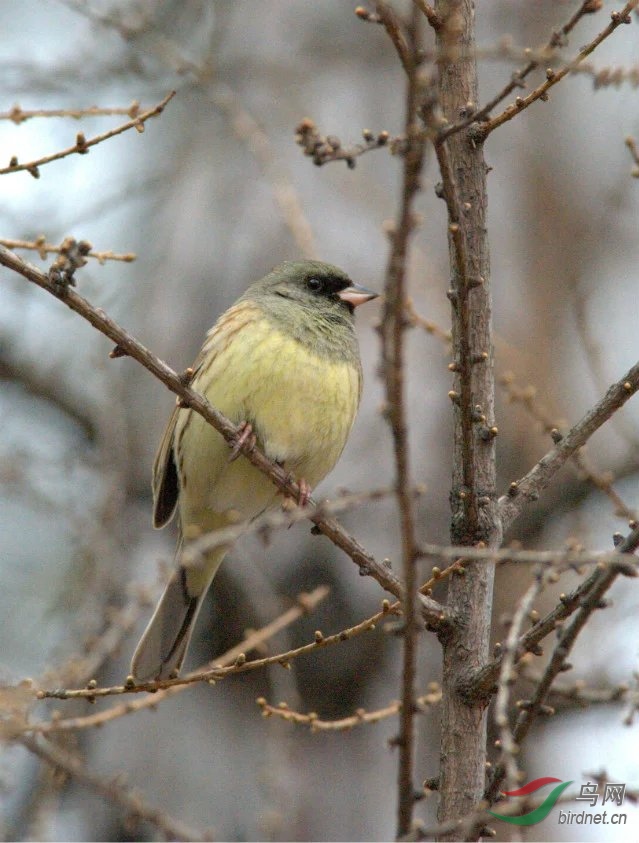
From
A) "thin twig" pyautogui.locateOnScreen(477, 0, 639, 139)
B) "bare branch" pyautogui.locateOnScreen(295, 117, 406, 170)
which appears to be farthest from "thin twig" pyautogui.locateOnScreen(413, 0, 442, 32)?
"bare branch" pyautogui.locateOnScreen(295, 117, 406, 170)

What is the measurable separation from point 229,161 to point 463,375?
575 cm

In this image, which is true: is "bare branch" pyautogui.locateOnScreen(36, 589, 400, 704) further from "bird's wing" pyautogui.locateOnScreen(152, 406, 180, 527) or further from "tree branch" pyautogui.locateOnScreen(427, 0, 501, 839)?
"bird's wing" pyautogui.locateOnScreen(152, 406, 180, 527)

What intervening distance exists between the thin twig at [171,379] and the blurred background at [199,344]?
0.88 meters

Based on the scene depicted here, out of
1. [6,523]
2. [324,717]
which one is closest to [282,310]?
[324,717]

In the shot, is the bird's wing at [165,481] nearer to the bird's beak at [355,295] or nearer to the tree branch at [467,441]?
the bird's beak at [355,295]

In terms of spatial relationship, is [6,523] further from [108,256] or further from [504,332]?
[108,256]

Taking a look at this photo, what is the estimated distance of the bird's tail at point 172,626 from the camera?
4.45 meters

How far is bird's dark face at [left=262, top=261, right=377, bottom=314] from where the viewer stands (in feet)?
16.3

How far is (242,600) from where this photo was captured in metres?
6.09

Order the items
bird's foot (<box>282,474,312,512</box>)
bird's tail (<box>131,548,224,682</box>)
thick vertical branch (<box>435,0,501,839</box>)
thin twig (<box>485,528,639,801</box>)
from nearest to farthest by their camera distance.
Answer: thin twig (<box>485,528,639,801</box>)
thick vertical branch (<box>435,0,501,839</box>)
bird's foot (<box>282,474,312,512</box>)
bird's tail (<box>131,548,224,682</box>)

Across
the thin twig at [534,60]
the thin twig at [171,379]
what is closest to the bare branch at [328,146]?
the thin twig at [534,60]

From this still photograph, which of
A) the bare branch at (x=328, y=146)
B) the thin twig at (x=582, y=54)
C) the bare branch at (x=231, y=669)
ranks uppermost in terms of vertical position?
the thin twig at (x=582, y=54)

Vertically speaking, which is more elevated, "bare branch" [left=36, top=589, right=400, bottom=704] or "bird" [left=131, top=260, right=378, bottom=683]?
"bird" [left=131, top=260, right=378, bottom=683]

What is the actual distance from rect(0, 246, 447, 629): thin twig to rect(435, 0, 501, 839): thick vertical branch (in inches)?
4.9
